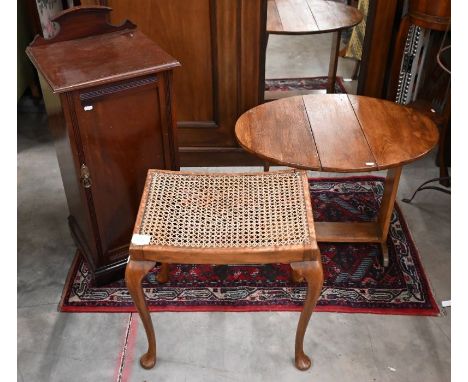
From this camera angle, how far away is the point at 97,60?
5.61 ft

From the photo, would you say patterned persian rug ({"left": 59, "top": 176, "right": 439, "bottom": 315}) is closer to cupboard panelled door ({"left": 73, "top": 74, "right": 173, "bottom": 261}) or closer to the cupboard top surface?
cupboard panelled door ({"left": 73, "top": 74, "right": 173, "bottom": 261})

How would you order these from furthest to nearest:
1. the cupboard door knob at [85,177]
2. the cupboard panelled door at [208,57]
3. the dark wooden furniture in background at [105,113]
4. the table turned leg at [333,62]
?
the table turned leg at [333,62] < the cupboard panelled door at [208,57] < the cupboard door knob at [85,177] < the dark wooden furniture in background at [105,113]

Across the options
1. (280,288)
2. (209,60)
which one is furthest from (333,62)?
(280,288)

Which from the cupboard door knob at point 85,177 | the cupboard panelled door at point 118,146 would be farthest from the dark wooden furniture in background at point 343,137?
the cupboard door knob at point 85,177

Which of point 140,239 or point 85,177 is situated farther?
point 85,177

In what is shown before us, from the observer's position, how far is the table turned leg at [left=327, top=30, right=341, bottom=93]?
2914 millimetres

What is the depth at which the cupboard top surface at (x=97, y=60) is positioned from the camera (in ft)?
5.24

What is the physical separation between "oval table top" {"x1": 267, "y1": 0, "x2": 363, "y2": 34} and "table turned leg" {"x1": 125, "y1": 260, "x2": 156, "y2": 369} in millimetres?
1529

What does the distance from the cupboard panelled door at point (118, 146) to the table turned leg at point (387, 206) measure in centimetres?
92

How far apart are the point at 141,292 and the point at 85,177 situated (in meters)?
0.48

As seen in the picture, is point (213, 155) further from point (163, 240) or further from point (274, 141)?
point (163, 240)

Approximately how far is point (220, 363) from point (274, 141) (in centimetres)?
86

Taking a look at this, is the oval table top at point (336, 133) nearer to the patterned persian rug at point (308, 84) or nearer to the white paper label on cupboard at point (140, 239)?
the white paper label on cupboard at point (140, 239)

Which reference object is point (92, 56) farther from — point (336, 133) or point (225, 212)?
point (336, 133)
